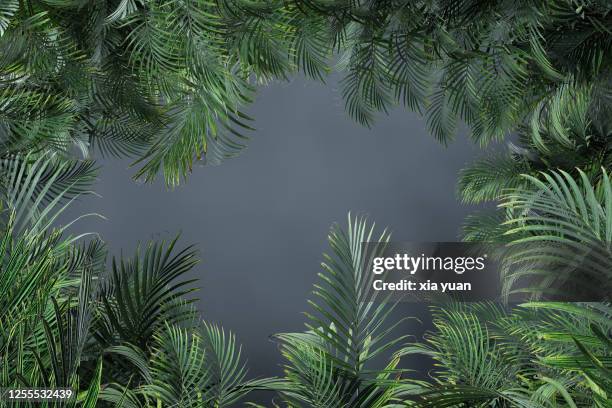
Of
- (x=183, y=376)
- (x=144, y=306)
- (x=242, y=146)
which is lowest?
(x=183, y=376)

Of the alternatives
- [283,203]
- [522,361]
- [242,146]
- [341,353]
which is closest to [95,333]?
[341,353]

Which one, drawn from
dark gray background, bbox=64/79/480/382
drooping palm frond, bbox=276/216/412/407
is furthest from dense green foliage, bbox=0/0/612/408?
dark gray background, bbox=64/79/480/382

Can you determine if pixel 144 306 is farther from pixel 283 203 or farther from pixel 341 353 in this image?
pixel 283 203

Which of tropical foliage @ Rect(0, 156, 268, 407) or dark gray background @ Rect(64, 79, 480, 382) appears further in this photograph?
dark gray background @ Rect(64, 79, 480, 382)

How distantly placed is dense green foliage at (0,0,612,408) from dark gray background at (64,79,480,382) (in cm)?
96

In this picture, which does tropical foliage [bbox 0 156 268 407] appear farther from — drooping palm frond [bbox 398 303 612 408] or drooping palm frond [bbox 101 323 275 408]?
drooping palm frond [bbox 398 303 612 408]

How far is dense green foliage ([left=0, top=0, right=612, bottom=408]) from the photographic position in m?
0.88

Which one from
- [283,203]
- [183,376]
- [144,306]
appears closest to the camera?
[183,376]

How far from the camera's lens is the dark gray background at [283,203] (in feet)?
12.3

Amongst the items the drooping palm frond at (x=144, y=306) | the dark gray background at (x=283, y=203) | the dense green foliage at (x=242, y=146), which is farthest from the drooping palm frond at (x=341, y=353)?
the dark gray background at (x=283, y=203)

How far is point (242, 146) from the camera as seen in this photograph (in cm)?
148

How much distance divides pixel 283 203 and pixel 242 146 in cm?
226

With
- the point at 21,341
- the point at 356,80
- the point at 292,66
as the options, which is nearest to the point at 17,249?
the point at 21,341

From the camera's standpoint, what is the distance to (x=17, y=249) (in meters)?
0.77
